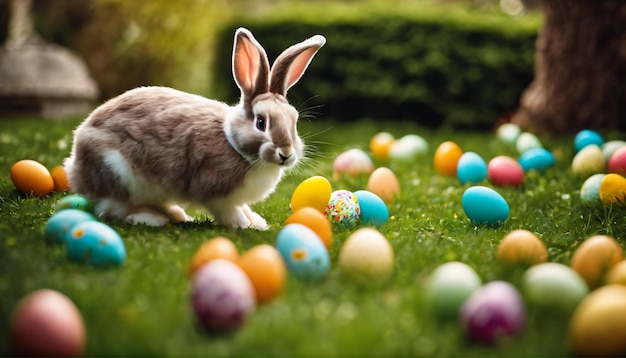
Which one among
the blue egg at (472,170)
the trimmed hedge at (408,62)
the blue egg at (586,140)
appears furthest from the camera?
the trimmed hedge at (408,62)

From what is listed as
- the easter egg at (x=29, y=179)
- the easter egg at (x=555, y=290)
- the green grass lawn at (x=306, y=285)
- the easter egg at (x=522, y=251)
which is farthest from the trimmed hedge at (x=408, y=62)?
the easter egg at (x=555, y=290)

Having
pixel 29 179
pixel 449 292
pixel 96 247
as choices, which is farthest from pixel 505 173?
pixel 29 179

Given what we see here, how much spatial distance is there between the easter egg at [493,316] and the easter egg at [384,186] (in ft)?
7.01

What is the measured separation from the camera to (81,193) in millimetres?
3502

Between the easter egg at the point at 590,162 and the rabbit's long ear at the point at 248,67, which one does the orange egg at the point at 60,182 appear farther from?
the easter egg at the point at 590,162

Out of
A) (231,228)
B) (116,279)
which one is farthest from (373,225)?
(116,279)

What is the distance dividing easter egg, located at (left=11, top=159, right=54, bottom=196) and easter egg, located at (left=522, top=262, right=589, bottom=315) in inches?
117

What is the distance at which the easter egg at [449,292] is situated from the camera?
2.17 m

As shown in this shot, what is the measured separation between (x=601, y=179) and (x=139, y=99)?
9.19ft

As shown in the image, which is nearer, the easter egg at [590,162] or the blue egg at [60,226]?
the blue egg at [60,226]

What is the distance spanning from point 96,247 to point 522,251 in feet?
5.93

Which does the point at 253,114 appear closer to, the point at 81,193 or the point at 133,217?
the point at 133,217

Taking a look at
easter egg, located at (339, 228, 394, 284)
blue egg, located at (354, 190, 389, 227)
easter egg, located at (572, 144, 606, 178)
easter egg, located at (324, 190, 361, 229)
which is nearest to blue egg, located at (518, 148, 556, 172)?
easter egg, located at (572, 144, 606, 178)

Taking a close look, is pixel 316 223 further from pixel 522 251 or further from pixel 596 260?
pixel 596 260
